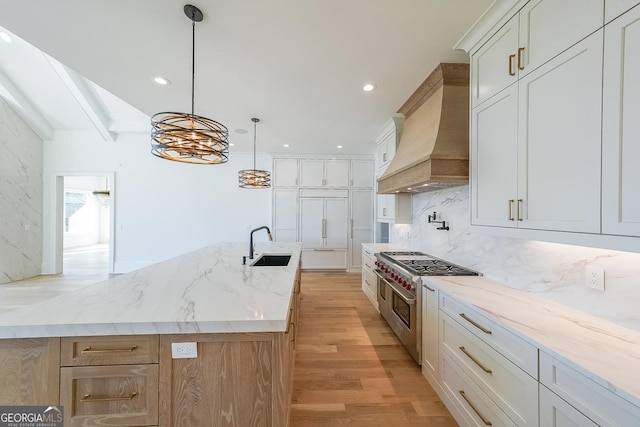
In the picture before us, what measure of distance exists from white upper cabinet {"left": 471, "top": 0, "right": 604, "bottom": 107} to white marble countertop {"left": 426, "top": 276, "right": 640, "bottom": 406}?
140 cm

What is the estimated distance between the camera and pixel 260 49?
1.94 metres

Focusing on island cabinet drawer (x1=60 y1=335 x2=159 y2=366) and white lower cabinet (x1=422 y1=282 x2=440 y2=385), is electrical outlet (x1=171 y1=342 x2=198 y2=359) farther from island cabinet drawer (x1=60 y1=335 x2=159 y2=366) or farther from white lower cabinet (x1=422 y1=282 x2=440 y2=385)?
white lower cabinet (x1=422 y1=282 x2=440 y2=385)

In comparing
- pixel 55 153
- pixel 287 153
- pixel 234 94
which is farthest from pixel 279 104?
pixel 55 153

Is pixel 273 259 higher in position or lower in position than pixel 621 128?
lower

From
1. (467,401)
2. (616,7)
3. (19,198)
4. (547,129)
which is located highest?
(616,7)

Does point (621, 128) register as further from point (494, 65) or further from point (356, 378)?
point (356, 378)

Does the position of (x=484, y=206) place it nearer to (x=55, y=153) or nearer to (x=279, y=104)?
(x=279, y=104)

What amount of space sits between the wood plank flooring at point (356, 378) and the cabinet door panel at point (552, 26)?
2412mm

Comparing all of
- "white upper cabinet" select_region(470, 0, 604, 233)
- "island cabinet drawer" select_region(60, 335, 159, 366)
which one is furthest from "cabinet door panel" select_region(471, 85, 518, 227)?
"island cabinet drawer" select_region(60, 335, 159, 366)

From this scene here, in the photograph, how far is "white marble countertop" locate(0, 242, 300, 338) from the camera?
0.98 m

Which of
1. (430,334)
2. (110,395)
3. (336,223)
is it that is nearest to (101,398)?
(110,395)

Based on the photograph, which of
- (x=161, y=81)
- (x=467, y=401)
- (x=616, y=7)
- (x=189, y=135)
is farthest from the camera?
(x=161, y=81)

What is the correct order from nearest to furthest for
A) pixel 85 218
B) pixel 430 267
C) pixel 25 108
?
pixel 430 267 < pixel 25 108 < pixel 85 218

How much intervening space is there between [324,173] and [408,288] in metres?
3.71
